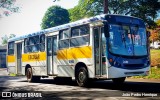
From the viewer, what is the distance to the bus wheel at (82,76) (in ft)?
41.5

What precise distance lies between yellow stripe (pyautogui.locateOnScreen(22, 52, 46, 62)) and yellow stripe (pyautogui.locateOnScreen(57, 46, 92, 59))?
6.86 ft

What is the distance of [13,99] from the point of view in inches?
397

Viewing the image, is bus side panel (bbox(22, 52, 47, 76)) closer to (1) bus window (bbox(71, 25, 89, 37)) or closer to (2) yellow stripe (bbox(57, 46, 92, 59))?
(2) yellow stripe (bbox(57, 46, 92, 59))

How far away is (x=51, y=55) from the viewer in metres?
16.0

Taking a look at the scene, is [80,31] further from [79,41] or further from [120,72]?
[120,72]

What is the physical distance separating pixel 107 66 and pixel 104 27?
5.50 feet

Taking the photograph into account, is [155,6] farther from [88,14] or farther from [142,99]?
[142,99]

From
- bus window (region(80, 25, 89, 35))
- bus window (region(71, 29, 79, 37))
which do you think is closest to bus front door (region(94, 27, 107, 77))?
bus window (region(80, 25, 89, 35))

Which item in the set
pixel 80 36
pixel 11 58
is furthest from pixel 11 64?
pixel 80 36

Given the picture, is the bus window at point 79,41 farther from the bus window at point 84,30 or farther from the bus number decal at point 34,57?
the bus number decal at point 34,57

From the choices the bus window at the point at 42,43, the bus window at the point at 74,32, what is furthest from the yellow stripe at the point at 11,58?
the bus window at the point at 74,32

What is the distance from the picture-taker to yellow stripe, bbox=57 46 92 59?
12544 mm

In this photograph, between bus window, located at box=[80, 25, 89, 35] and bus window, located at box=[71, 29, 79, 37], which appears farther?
bus window, located at box=[71, 29, 79, 37]

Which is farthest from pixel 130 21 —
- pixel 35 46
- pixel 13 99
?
pixel 35 46
